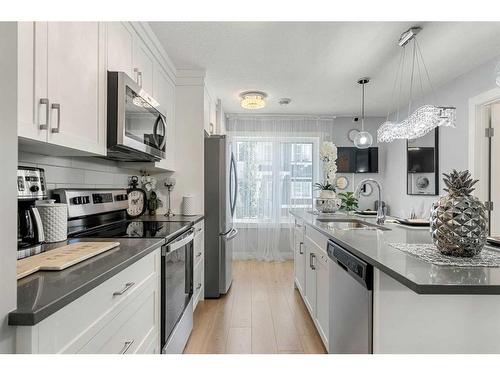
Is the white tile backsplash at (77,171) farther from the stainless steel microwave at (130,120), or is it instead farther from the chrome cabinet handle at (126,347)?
the chrome cabinet handle at (126,347)

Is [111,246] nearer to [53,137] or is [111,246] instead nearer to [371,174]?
[53,137]

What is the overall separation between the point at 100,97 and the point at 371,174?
4.61 m

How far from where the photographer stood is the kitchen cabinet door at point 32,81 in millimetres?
989

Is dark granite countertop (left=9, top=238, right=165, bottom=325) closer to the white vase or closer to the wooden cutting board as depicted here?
the wooden cutting board

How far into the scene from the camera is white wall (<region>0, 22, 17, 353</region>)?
59 centimetres

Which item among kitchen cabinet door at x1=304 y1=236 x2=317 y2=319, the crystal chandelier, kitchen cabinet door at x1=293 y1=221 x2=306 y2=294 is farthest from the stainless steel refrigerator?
the crystal chandelier

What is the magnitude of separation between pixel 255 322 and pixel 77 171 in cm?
180

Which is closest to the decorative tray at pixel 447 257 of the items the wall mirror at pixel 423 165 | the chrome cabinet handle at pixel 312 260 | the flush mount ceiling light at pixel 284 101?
the chrome cabinet handle at pixel 312 260

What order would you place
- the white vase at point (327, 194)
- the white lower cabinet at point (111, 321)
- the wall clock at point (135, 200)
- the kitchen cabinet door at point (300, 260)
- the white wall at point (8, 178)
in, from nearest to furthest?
the white wall at point (8, 178) < the white lower cabinet at point (111, 321) < the wall clock at point (135, 200) < the kitchen cabinet door at point (300, 260) < the white vase at point (327, 194)

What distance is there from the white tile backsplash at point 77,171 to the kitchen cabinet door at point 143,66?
649 millimetres

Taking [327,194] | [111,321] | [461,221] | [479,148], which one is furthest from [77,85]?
[479,148]

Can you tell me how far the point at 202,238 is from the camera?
2982 mm
